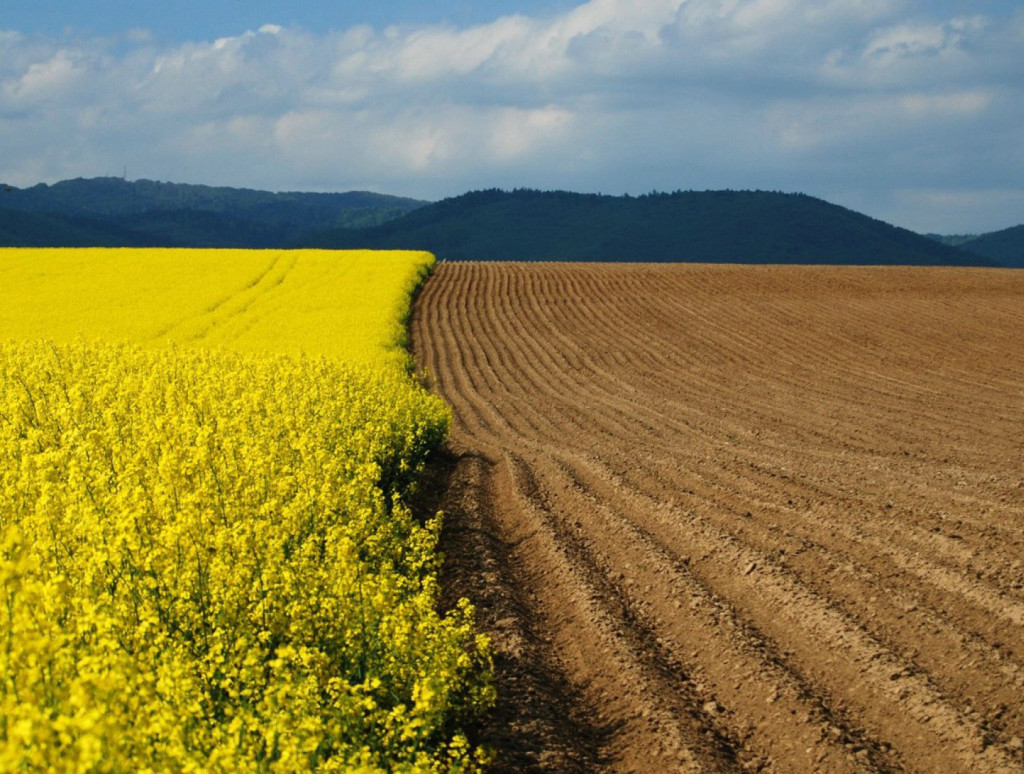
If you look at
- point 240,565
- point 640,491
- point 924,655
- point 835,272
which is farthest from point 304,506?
point 835,272

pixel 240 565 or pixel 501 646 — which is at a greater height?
pixel 240 565

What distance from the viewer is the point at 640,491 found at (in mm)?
12352

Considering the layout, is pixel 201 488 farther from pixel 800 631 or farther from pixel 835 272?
pixel 835 272

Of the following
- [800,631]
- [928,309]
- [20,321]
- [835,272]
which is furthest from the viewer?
[835,272]

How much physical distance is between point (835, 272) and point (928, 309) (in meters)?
12.8

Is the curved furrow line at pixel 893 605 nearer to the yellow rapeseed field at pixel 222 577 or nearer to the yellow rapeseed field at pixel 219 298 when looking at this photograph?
the yellow rapeseed field at pixel 222 577

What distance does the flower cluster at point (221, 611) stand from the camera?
3.92m

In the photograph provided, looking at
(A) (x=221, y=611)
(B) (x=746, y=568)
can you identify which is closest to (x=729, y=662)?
(B) (x=746, y=568)

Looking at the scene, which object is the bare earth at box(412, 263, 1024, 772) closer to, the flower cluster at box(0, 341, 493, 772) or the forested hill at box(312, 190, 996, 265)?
the flower cluster at box(0, 341, 493, 772)

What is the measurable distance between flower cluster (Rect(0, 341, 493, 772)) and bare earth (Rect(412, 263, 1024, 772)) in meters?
1.04

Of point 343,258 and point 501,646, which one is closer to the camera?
point 501,646

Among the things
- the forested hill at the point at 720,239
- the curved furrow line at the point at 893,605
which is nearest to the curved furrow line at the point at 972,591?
the curved furrow line at the point at 893,605

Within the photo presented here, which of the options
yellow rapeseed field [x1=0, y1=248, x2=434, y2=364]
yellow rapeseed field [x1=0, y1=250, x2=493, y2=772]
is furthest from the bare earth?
yellow rapeseed field [x1=0, y1=248, x2=434, y2=364]

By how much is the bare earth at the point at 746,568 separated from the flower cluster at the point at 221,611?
1.04m
